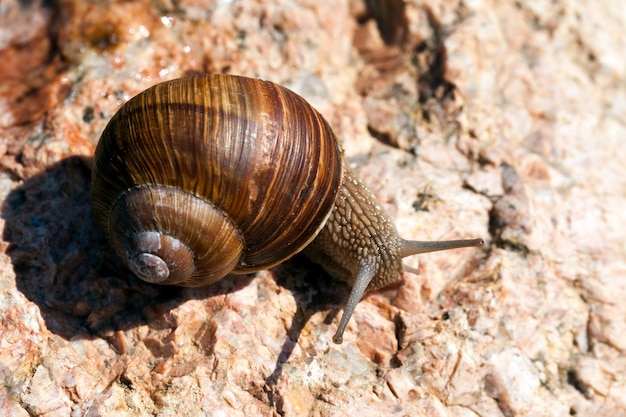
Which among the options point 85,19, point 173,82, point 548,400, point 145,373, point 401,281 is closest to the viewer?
point 173,82

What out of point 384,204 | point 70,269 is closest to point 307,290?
point 384,204

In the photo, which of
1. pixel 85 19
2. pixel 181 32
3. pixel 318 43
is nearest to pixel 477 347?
pixel 318 43

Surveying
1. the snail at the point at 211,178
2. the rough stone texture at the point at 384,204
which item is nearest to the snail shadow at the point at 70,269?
the rough stone texture at the point at 384,204

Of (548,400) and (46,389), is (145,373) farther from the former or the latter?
(548,400)

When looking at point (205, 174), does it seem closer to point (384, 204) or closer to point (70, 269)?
point (70, 269)

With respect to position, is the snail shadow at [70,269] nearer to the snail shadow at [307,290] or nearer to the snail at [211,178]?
the snail shadow at [307,290]

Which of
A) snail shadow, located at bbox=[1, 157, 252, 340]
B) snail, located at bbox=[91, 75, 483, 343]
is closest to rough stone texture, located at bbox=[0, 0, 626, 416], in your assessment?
snail shadow, located at bbox=[1, 157, 252, 340]

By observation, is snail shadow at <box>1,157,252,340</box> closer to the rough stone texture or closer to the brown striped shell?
the rough stone texture
